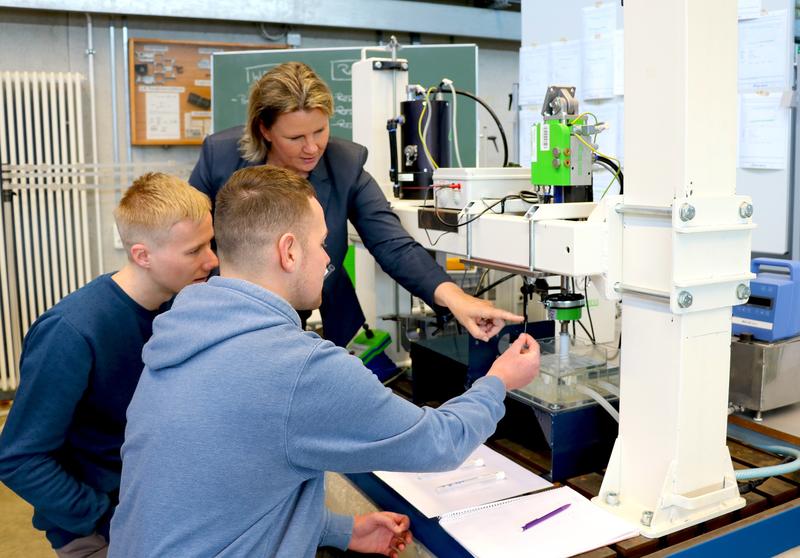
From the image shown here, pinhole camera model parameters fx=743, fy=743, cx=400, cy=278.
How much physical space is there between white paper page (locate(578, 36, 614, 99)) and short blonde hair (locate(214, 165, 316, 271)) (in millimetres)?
2908

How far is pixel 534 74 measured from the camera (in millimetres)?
4262

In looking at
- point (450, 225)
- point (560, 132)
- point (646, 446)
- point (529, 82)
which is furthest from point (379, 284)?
point (529, 82)

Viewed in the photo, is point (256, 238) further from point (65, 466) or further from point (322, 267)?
point (65, 466)

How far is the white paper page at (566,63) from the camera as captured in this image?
3939 mm

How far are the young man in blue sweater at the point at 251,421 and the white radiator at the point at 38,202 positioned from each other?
11.6 feet

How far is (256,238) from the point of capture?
119cm

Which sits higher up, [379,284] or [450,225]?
[450,225]

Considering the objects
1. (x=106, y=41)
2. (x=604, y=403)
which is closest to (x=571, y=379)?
(x=604, y=403)

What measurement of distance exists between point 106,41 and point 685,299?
4.18 m

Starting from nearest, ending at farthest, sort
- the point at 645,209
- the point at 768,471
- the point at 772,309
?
the point at 645,209, the point at 768,471, the point at 772,309

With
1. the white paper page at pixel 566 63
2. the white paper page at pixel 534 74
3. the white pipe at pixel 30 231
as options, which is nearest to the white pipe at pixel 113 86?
the white pipe at pixel 30 231

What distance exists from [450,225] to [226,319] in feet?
2.68

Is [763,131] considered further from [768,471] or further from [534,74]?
[768,471]

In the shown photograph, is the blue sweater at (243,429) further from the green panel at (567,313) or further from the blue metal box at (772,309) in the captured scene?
the blue metal box at (772,309)
